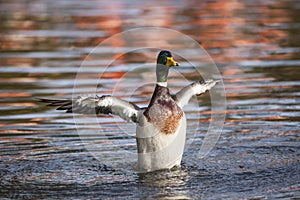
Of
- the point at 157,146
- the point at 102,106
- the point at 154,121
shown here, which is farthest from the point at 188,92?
the point at 102,106

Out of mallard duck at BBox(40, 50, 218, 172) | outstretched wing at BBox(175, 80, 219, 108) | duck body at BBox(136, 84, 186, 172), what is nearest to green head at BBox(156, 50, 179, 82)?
mallard duck at BBox(40, 50, 218, 172)

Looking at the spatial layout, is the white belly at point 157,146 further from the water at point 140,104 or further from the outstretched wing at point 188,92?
the outstretched wing at point 188,92

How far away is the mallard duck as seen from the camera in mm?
10055

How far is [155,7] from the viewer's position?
26328mm

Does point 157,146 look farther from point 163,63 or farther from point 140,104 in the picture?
point 140,104

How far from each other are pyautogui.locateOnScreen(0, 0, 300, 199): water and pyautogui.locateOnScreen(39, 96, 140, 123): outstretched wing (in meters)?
0.70

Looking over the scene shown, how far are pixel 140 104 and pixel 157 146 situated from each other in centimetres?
354

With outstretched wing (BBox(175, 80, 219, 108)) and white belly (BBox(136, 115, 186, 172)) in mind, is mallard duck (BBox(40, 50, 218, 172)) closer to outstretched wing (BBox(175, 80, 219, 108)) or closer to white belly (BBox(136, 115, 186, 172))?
white belly (BBox(136, 115, 186, 172))

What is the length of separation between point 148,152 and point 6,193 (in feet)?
5.45

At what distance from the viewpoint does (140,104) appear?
1364 cm

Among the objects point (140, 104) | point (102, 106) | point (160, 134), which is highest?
point (102, 106)

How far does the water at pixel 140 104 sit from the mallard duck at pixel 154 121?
19 cm

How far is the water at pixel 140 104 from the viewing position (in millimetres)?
9695

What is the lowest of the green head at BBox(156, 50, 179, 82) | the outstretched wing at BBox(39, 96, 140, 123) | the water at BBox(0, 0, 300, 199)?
the water at BBox(0, 0, 300, 199)
